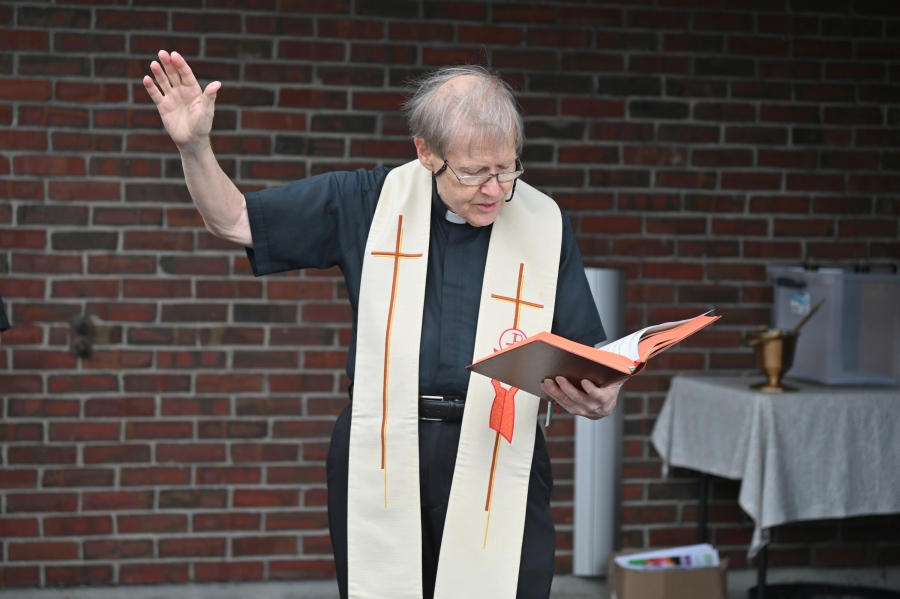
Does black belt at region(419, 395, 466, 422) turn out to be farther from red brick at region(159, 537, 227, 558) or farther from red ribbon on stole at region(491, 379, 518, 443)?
red brick at region(159, 537, 227, 558)

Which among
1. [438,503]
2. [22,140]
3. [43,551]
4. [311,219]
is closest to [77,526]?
[43,551]

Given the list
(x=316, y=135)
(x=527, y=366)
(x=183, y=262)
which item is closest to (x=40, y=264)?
(x=183, y=262)

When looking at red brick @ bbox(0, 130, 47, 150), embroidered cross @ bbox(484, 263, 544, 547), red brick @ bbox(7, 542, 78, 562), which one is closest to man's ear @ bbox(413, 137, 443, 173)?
embroidered cross @ bbox(484, 263, 544, 547)

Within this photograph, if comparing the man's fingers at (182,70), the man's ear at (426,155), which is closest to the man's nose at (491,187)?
the man's ear at (426,155)

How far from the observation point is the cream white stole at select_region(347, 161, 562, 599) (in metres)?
2.19

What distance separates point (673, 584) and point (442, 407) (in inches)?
68.2

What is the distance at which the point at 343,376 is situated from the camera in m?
3.93

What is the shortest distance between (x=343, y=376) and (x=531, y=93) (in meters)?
1.35

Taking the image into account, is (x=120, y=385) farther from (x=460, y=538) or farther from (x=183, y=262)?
(x=460, y=538)

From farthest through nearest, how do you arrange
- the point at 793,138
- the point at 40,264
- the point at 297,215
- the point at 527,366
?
the point at 793,138 < the point at 40,264 < the point at 297,215 < the point at 527,366

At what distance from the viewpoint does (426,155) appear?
6.94ft

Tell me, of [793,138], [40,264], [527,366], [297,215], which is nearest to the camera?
[527,366]

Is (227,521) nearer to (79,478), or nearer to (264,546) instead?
(264,546)

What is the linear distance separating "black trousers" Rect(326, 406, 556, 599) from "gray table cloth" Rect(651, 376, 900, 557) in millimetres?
1400
